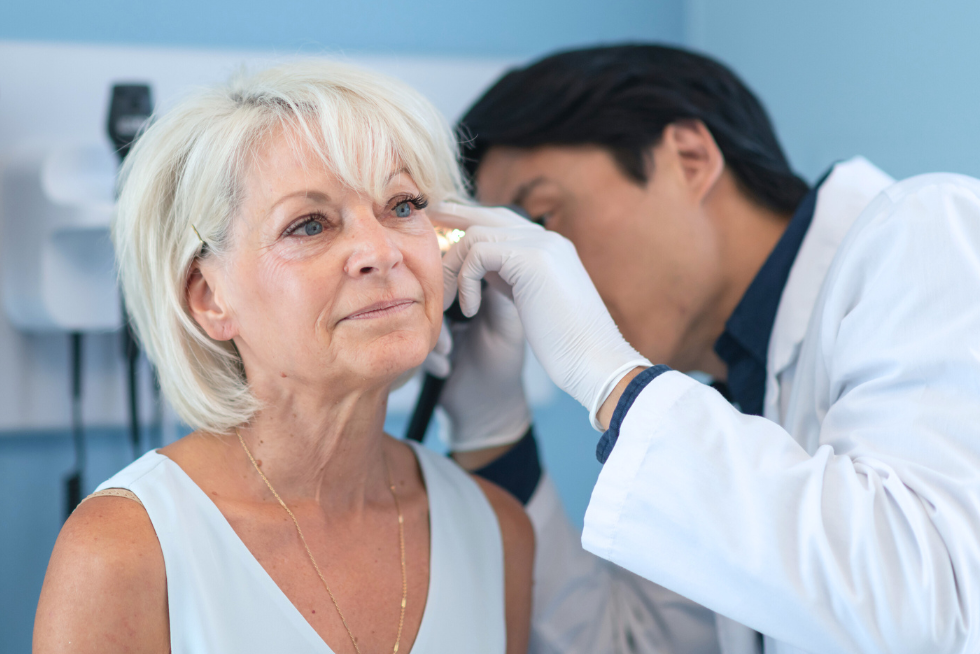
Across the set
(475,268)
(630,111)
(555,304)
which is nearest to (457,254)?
(475,268)

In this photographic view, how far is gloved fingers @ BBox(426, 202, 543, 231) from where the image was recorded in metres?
1.16

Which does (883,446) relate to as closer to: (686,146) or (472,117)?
(686,146)

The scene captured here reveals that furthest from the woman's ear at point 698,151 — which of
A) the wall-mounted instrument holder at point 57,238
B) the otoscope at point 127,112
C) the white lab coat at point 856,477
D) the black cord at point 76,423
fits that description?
the black cord at point 76,423

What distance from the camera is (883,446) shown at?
87 cm

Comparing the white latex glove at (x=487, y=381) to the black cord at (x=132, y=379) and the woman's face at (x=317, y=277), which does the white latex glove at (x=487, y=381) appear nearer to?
the woman's face at (x=317, y=277)

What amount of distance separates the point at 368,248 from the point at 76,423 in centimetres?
87

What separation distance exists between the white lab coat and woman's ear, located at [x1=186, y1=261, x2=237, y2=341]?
0.51 metres

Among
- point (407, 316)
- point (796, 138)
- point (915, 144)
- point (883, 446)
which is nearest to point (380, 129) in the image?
point (407, 316)

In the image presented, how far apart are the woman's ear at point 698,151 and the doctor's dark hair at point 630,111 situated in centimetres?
2

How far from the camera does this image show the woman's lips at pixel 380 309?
0.92 meters

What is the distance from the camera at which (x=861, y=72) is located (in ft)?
5.26

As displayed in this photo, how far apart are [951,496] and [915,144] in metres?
0.95

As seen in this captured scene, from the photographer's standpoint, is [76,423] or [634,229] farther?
[76,423]

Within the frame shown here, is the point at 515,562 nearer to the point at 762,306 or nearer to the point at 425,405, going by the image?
the point at 425,405
